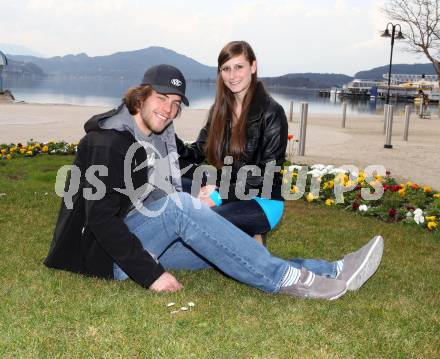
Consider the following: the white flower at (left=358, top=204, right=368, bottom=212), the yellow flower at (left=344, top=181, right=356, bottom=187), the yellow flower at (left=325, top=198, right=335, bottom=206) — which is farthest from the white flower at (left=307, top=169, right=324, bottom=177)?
the white flower at (left=358, top=204, right=368, bottom=212)

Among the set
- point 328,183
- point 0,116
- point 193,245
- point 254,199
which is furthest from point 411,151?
point 0,116

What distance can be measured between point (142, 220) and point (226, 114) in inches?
51.2

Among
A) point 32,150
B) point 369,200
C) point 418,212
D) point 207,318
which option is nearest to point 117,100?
point 32,150

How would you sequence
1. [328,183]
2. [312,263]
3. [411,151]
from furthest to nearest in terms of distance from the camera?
[411,151] → [328,183] → [312,263]

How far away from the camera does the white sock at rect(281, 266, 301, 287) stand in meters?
3.99

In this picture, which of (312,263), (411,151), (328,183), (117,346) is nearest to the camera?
(117,346)

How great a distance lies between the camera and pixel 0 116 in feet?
66.3

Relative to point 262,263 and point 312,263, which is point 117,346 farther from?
point 312,263

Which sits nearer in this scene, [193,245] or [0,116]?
[193,245]

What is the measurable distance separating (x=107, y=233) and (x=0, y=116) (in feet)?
58.9

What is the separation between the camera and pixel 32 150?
447 inches

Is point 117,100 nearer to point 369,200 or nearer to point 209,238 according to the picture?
point 369,200

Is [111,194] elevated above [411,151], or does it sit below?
above

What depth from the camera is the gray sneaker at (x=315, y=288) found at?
13.3 feet
